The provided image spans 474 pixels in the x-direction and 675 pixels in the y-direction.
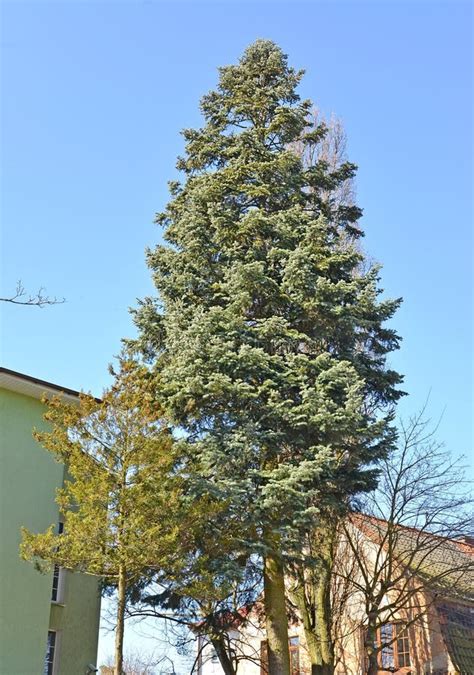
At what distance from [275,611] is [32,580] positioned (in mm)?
6230

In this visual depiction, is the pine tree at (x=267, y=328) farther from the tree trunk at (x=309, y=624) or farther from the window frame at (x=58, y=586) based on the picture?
the window frame at (x=58, y=586)

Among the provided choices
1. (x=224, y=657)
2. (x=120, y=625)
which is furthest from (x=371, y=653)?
(x=120, y=625)

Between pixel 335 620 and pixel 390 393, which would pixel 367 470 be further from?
pixel 335 620

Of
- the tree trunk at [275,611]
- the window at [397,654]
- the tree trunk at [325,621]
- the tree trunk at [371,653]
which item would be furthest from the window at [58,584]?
the window at [397,654]

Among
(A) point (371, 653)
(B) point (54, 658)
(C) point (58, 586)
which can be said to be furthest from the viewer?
(C) point (58, 586)

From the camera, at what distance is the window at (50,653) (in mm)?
16734

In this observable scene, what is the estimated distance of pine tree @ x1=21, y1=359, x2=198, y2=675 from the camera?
1237cm

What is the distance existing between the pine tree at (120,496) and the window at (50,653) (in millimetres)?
4311

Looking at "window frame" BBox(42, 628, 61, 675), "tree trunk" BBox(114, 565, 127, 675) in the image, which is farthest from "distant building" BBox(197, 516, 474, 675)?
"tree trunk" BBox(114, 565, 127, 675)

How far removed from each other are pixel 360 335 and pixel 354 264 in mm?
1720

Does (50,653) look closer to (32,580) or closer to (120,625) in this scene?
(32,580)

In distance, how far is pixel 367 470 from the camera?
14.8m

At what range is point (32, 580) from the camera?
16469mm

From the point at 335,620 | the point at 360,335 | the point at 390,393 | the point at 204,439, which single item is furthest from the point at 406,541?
the point at 204,439
